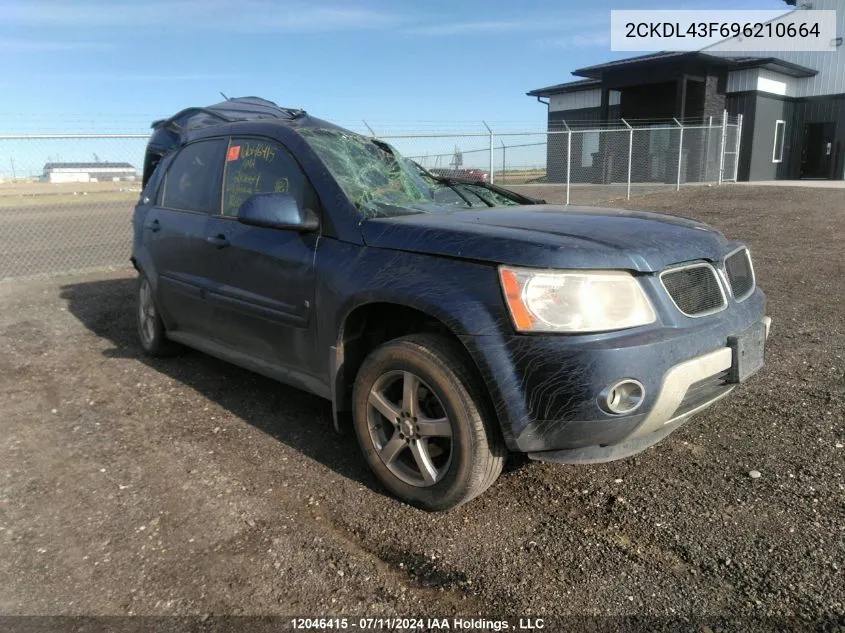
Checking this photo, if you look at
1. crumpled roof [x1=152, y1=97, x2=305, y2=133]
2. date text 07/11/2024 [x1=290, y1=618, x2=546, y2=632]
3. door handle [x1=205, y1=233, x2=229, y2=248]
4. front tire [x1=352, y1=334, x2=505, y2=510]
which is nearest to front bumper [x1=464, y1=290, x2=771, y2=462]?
front tire [x1=352, y1=334, x2=505, y2=510]

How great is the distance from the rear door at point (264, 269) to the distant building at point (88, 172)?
8833 mm

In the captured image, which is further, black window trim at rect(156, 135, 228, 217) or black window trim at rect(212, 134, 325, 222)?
black window trim at rect(156, 135, 228, 217)

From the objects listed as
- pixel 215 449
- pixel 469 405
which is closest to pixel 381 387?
pixel 469 405

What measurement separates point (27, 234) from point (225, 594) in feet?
44.4

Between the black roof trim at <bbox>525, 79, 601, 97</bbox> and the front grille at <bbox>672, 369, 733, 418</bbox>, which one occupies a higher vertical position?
the black roof trim at <bbox>525, 79, 601, 97</bbox>

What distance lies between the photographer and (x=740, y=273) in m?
3.27

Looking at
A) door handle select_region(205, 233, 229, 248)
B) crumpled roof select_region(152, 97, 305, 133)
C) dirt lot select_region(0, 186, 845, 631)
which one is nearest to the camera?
dirt lot select_region(0, 186, 845, 631)

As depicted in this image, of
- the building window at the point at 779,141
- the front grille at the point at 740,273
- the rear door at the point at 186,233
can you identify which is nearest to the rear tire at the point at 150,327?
the rear door at the point at 186,233

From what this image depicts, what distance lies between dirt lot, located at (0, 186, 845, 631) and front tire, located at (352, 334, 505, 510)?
0.16m

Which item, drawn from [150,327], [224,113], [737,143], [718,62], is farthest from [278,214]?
[718,62]

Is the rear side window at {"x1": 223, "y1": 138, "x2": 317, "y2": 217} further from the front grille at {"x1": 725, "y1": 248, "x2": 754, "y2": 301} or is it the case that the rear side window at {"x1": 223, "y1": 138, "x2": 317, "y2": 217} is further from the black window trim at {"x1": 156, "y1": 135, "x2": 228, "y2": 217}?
the front grille at {"x1": 725, "y1": 248, "x2": 754, "y2": 301}

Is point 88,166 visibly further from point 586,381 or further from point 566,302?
point 586,381

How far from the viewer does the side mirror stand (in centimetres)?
323

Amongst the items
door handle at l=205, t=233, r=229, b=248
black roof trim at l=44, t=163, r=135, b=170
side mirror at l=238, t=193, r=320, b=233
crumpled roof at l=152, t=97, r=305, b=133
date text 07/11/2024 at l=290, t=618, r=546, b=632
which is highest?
crumpled roof at l=152, t=97, r=305, b=133
